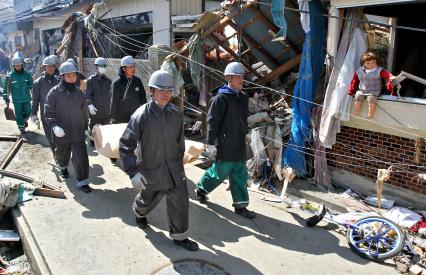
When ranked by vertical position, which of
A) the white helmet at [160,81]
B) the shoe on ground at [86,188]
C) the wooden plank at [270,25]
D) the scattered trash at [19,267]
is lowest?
the scattered trash at [19,267]

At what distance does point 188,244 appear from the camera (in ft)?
14.0

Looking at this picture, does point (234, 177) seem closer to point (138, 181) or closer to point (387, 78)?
point (138, 181)

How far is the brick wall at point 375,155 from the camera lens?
209 inches

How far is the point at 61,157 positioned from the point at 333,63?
4467 mm

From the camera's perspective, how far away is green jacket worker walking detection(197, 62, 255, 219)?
492cm

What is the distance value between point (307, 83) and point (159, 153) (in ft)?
10.0

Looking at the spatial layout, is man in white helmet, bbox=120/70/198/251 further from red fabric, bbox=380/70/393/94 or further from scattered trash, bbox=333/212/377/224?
red fabric, bbox=380/70/393/94

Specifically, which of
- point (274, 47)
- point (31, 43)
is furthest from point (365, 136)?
point (31, 43)

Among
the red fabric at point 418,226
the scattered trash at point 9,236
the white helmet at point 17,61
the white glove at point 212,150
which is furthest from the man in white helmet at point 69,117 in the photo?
the red fabric at point 418,226

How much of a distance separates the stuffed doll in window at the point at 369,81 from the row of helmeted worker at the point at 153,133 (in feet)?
5.67

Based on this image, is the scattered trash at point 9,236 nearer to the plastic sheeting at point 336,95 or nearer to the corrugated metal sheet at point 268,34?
the plastic sheeting at point 336,95

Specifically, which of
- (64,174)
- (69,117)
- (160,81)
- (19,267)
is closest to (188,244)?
(160,81)

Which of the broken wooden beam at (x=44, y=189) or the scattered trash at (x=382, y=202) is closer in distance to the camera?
the scattered trash at (x=382, y=202)

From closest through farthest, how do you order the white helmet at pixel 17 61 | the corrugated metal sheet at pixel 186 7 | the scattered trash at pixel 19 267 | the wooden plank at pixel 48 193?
the scattered trash at pixel 19 267, the wooden plank at pixel 48 193, the white helmet at pixel 17 61, the corrugated metal sheet at pixel 186 7
